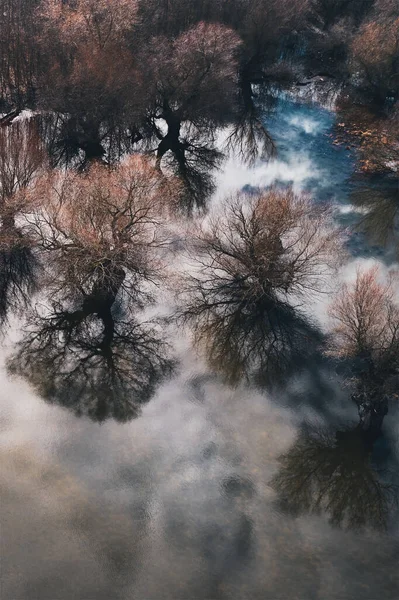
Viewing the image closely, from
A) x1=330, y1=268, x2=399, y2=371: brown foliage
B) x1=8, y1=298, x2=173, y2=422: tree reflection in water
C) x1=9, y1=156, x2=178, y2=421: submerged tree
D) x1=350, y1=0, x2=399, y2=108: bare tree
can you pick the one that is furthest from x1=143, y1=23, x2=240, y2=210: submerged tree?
x1=330, y1=268, x2=399, y2=371: brown foliage

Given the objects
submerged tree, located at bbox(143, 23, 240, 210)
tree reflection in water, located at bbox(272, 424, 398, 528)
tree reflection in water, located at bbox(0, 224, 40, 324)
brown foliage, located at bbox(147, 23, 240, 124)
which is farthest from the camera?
brown foliage, located at bbox(147, 23, 240, 124)

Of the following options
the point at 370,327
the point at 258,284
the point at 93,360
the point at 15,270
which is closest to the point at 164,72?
the point at 15,270

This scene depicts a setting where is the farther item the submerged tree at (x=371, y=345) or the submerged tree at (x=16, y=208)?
the submerged tree at (x=16, y=208)

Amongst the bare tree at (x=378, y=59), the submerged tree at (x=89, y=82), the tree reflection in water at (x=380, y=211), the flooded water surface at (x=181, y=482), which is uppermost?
the bare tree at (x=378, y=59)

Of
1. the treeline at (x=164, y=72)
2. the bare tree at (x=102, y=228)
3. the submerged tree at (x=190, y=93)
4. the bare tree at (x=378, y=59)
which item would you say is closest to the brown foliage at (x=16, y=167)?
the bare tree at (x=102, y=228)

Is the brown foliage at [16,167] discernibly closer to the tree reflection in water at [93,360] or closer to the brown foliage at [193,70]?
the tree reflection in water at [93,360]

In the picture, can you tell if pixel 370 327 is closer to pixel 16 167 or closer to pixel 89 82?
pixel 16 167

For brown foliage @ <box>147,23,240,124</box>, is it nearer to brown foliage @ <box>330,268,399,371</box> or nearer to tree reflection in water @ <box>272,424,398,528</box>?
brown foliage @ <box>330,268,399,371</box>
